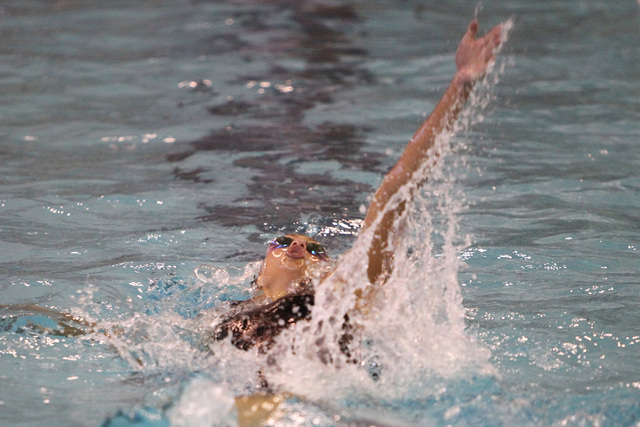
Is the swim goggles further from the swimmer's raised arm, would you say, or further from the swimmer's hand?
the swimmer's hand

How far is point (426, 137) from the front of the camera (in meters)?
2.76

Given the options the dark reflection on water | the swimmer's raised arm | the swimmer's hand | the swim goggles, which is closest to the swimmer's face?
the swim goggles

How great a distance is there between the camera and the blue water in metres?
2.81

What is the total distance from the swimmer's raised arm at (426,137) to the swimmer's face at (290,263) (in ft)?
1.56

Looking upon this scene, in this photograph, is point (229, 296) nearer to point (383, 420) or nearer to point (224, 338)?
point (224, 338)

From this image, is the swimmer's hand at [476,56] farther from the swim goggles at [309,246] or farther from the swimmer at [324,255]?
the swim goggles at [309,246]

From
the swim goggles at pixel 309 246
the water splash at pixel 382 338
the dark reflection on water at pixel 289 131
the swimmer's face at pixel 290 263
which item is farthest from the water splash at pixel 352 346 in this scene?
the dark reflection on water at pixel 289 131

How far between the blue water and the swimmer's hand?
664mm

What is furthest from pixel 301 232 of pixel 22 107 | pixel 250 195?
pixel 22 107

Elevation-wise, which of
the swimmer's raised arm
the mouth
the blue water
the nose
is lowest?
the blue water

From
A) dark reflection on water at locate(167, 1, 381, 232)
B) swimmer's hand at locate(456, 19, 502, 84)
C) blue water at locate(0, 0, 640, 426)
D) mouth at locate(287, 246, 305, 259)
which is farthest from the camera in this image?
dark reflection on water at locate(167, 1, 381, 232)

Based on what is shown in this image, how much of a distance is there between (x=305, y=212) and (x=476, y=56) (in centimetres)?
241

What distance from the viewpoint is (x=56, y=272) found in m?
4.03

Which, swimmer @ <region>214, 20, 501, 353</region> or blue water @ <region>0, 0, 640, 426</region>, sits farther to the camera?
blue water @ <region>0, 0, 640, 426</region>
